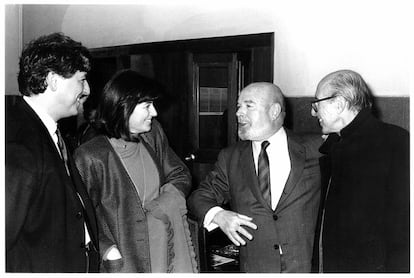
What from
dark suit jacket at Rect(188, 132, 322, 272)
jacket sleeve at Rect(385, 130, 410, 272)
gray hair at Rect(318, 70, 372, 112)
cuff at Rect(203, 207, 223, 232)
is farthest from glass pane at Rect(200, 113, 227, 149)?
jacket sleeve at Rect(385, 130, 410, 272)

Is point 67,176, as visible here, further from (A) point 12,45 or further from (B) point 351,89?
(A) point 12,45

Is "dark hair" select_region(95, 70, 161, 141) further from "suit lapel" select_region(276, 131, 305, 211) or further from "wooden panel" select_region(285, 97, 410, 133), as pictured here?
"wooden panel" select_region(285, 97, 410, 133)

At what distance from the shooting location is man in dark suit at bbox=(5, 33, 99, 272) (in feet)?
4.48

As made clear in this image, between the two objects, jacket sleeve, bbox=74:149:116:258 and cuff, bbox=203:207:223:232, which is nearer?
jacket sleeve, bbox=74:149:116:258

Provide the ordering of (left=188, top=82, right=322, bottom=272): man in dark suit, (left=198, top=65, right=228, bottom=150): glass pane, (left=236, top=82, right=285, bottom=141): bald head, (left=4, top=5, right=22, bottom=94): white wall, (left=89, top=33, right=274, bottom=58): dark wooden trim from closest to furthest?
(left=188, top=82, right=322, bottom=272): man in dark suit < (left=236, top=82, right=285, bottom=141): bald head < (left=89, top=33, right=274, bottom=58): dark wooden trim < (left=198, top=65, right=228, bottom=150): glass pane < (left=4, top=5, right=22, bottom=94): white wall

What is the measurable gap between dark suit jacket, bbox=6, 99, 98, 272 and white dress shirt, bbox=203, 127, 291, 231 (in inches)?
23.2

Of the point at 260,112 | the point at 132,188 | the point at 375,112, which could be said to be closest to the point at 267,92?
the point at 260,112

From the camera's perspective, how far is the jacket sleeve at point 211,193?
1.93m

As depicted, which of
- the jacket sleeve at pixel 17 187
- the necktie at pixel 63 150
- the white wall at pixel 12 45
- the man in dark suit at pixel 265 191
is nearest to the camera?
the jacket sleeve at pixel 17 187

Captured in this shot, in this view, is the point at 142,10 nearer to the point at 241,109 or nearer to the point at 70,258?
the point at 241,109

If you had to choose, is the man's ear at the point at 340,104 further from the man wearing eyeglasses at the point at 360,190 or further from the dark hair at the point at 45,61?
the dark hair at the point at 45,61

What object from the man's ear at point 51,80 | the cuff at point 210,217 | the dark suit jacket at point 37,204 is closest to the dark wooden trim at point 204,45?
the cuff at point 210,217

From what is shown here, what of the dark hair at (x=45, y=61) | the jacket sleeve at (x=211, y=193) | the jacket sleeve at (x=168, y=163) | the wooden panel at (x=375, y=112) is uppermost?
the dark hair at (x=45, y=61)

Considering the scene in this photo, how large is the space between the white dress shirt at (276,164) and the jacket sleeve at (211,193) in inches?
1.6
